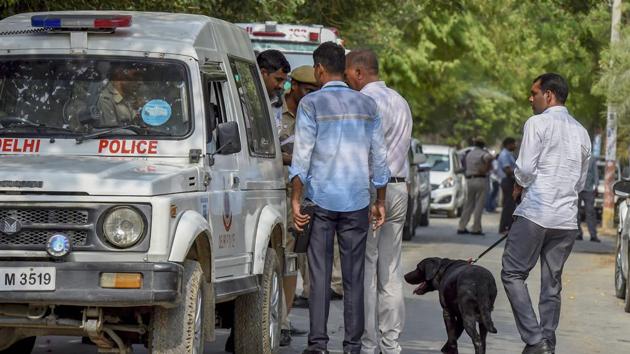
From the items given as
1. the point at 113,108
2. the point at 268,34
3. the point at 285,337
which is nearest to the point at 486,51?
the point at 268,34

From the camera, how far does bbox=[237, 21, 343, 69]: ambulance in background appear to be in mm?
20172

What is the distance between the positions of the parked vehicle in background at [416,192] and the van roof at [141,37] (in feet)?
45.6

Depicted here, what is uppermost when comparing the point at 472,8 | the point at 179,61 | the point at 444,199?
the point at 472,8

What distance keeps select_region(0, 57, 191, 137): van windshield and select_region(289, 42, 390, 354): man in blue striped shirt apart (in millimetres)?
955

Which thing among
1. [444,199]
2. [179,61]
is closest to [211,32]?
[179,61]

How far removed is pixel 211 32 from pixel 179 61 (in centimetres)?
60

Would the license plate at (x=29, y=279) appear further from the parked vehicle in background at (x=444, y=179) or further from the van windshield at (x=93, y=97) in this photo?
the parked vehicle in background at (x=444, y=179)

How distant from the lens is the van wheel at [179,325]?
314 inches

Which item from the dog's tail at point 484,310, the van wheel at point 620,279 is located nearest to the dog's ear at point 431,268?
the dog's tail at point 484,310

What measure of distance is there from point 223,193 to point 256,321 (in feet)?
3.54

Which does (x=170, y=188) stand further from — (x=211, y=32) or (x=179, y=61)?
(x=211, y=32)

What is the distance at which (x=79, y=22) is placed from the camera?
9.02m

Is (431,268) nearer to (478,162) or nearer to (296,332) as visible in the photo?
(296,332)

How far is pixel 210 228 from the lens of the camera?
8523mm
